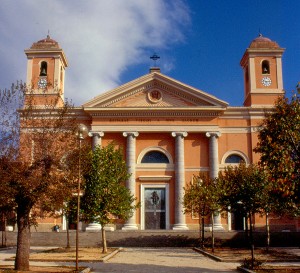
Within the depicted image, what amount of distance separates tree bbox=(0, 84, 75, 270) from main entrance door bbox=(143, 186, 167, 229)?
78.5 feet

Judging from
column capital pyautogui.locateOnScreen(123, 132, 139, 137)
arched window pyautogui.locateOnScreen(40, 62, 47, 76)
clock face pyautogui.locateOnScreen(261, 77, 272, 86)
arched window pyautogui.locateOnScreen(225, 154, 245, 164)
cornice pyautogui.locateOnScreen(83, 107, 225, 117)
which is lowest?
arched window pyautogui.locateOnScreen(225, 154, 245, 164)

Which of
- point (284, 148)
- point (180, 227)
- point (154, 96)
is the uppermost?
point (154, 96)

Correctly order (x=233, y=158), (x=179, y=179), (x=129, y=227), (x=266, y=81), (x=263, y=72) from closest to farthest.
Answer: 1. (x=129, y=227)
2. (x=179, y=179)
3. (x=233, y=158)
4. (x=266, y=81)
5. (x=263, y=72)

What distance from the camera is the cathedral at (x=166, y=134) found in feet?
134

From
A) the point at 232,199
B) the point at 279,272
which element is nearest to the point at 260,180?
the point at 232,199

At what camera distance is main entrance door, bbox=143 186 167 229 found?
134ft

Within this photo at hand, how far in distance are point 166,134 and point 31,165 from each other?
25.9m

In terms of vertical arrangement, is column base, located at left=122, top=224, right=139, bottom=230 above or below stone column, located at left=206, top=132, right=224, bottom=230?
below

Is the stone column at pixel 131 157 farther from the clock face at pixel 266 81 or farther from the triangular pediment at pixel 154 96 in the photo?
the clock face at pixel 266 81

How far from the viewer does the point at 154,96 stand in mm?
42250

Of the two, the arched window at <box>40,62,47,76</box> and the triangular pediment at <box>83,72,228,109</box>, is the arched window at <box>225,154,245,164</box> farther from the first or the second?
the arched window at <box>40,62,47,76</box>

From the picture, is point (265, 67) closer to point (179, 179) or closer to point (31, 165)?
point (179, 179)

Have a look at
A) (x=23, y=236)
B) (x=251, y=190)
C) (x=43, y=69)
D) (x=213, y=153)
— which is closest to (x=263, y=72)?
(x=213, y=153)

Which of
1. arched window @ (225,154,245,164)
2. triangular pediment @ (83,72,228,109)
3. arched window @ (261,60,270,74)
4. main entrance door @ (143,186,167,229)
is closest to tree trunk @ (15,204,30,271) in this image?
main entrance door @ (143,186,167,229)
